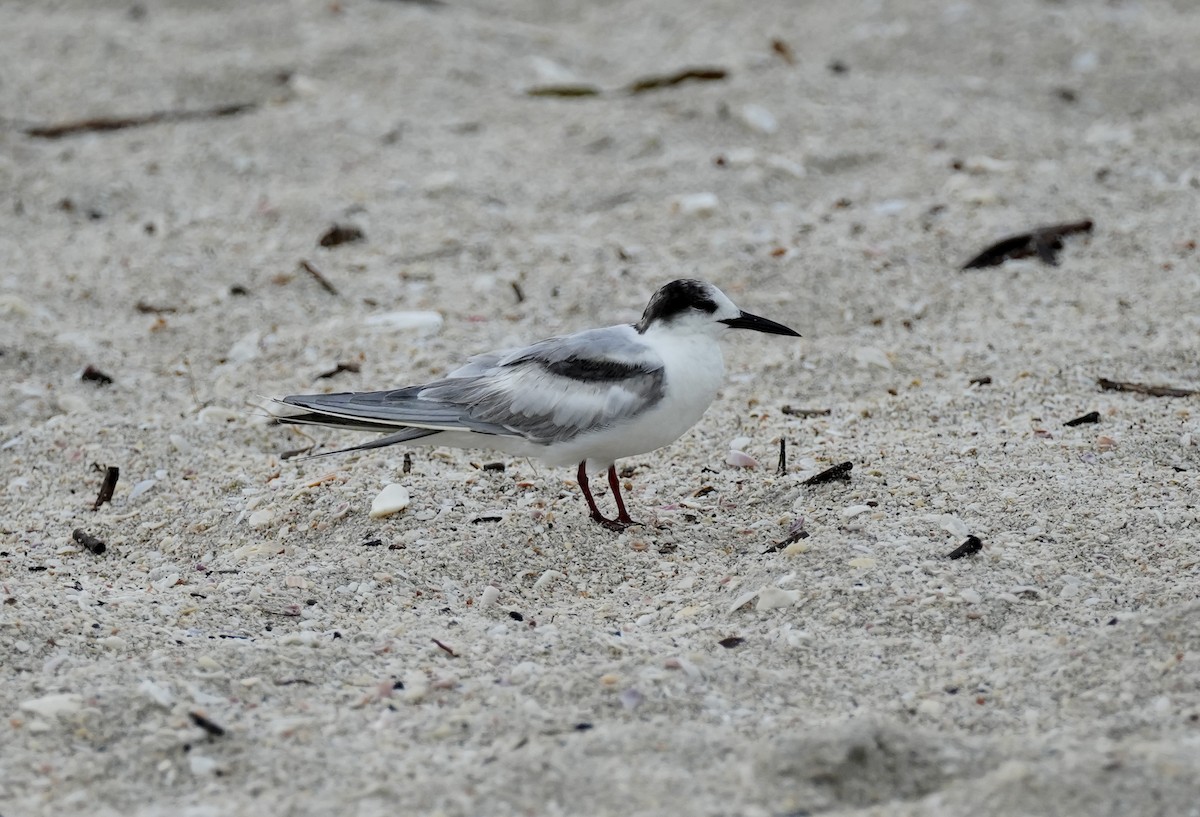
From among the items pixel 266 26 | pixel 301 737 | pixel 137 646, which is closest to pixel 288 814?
pixel 301 737

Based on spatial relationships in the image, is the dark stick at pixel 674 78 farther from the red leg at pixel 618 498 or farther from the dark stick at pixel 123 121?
the red leg at pixel 618 498

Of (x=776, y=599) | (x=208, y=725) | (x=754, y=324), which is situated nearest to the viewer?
(x=208, y=725)

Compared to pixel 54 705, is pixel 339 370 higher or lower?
lower

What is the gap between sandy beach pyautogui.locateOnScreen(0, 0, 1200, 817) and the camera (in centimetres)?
282

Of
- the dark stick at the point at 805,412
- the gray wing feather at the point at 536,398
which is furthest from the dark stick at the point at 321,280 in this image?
the dark stick at the point at 805,412

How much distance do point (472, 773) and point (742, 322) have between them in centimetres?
183

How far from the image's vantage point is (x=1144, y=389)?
4.53 meters

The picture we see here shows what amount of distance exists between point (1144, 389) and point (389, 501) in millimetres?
2371

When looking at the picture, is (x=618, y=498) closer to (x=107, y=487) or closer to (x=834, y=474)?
(x=834, y=474)

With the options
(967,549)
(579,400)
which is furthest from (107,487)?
(967,549)

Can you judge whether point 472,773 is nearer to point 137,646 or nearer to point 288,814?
point 288,814

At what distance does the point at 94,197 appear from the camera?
22.1ft

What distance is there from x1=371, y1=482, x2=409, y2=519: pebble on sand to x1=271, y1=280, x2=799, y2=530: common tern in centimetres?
18

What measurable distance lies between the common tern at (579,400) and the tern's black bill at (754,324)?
0.13 feet
